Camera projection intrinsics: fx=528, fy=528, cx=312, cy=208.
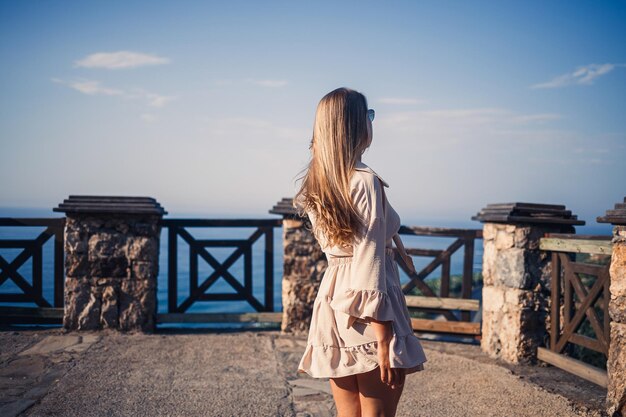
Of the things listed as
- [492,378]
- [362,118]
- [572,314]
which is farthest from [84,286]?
[572,314]

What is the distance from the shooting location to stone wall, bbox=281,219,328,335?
19.4 feet

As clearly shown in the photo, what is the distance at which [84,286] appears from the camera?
5.61 m

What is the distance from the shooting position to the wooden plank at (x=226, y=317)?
19.9ft

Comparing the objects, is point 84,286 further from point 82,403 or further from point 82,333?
point 82,403

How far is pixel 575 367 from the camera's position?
183 inches

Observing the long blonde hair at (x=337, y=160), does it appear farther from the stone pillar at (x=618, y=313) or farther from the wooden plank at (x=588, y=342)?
the wooden plank at (x=588, y=342)

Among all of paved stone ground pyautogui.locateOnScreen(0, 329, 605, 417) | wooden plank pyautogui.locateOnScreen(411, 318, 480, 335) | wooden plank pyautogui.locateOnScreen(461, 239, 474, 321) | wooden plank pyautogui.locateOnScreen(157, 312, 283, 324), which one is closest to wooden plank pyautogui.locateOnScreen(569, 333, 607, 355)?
paved stone ground pyautogui.locateOnScreen(0, 329, 605, 417)

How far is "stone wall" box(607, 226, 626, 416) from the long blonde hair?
256cm

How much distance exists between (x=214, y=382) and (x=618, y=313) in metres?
3.01

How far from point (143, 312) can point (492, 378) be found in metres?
3.57

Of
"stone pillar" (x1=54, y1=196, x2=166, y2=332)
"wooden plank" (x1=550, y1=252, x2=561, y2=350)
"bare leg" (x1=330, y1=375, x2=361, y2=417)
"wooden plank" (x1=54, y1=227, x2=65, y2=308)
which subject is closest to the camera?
"bare leg" (x1=330, y1=375, x2=361, y2=417)

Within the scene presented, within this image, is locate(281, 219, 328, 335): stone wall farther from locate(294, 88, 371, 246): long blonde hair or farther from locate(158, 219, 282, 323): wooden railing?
locate(294, 88, 371, 246): long blonde hair

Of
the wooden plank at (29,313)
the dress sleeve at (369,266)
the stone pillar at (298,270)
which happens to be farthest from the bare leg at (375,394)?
the wooden plank at (29,313)

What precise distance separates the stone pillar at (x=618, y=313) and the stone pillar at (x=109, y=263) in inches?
167
